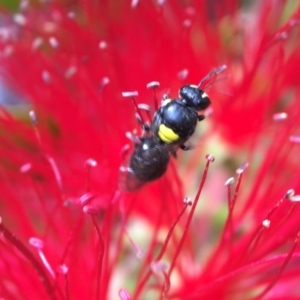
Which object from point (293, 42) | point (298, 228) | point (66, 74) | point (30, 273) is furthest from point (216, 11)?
point (30, 273)

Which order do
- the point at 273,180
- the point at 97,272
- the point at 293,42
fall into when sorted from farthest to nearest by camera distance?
the point at 293,42, the point at 273,180, the point at 97,272

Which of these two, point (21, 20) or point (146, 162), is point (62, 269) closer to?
point (146, 162)

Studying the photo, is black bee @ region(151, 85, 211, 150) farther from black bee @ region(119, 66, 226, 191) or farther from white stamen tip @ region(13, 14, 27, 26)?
white stamen tip @ region(13, 14, 27, 26)

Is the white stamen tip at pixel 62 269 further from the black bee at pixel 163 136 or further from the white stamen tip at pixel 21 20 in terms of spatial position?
the white stamen tip at pixel 21 20

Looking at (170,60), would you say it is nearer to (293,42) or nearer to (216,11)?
(216,11)

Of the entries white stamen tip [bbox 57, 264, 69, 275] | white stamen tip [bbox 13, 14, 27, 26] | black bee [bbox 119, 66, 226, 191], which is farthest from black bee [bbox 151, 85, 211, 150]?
white stamen tip [bbox 13, 14, 27, 26]

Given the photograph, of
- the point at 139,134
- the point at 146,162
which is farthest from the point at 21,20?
the point at 146,162
